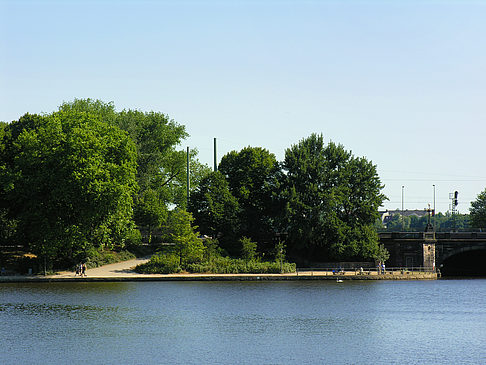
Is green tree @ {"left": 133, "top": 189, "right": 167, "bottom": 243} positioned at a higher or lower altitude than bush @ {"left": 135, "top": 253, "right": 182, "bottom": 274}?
higher

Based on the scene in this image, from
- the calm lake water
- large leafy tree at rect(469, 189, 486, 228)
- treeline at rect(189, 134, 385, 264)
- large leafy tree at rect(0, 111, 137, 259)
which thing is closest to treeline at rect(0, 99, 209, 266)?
large leafy tree at rect(0, 111, 137, 259)

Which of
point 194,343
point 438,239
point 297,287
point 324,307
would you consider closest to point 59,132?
point 297,287

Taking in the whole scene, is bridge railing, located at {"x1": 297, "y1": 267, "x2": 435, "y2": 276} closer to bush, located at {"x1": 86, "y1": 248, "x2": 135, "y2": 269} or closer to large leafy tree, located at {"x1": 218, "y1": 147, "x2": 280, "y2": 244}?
large leafy tree, located at {"x1": 218, "y1": 147, "x2": 280, "y2": 244}

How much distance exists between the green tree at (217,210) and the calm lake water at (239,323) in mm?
17374

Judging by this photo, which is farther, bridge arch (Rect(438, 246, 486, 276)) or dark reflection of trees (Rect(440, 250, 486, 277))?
dark reflection of trees (Rect(440, 250, 486, 277))

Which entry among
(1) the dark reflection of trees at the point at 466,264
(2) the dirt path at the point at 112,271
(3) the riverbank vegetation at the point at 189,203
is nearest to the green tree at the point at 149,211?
(3) the riverbank vegetation at the point at 189,203

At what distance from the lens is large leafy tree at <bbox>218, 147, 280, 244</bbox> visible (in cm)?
9675

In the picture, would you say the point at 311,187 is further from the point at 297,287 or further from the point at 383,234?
the point at 297,287

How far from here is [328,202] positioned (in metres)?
91.3

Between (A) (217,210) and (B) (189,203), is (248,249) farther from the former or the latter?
(B) (189,203)

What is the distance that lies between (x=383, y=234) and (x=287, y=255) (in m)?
14.7

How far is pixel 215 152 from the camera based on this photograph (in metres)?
122

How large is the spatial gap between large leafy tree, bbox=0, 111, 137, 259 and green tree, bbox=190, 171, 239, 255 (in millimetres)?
14543

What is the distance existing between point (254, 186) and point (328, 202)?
13.5 m
